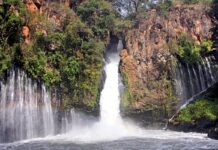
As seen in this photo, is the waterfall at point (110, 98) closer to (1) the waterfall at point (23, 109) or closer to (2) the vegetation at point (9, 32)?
(1) the waterfall at point (23, 109)

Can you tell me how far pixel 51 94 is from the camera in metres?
31.7

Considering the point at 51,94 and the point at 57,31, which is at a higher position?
the point at 57,31

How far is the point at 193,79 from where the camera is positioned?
3412 cm

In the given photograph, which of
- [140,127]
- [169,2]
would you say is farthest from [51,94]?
[169,2]

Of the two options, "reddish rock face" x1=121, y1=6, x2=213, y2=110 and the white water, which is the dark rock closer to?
the white water

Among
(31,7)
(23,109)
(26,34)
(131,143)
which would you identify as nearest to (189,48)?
(131,143)

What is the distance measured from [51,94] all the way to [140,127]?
8030 mm

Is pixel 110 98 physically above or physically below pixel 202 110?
above

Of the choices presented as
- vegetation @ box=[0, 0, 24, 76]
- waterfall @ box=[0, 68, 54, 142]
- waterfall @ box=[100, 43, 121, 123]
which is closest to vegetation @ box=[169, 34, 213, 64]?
waterfall @ box=[100, 43, 121, 123]

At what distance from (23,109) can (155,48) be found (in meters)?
13.0

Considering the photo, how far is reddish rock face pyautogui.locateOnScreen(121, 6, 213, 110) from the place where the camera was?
33625mm

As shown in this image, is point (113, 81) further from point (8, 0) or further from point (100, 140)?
point (8, 0)

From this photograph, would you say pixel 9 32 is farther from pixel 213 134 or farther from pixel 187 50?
pixel 213 134

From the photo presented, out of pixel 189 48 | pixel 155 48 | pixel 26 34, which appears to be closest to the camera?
pixel 26 34
